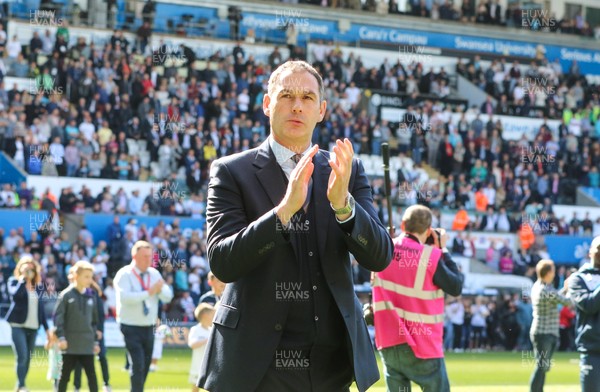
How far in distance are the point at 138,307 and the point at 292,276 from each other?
9510mm

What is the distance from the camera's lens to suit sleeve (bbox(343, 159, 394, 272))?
370cm

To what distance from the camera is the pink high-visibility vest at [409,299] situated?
29.2ft

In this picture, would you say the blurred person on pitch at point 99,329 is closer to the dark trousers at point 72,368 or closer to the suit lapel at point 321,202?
the dark trousers at point 72,368

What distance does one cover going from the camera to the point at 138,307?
515 inches

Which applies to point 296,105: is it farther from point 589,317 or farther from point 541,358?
point 541,358

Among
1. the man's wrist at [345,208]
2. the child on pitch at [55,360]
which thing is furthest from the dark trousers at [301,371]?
the child on pitch at [55,360]

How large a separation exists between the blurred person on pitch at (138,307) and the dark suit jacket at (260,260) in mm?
9184

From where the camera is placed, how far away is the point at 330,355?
12.6ft

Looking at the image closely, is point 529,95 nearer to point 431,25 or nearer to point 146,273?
point 431,25

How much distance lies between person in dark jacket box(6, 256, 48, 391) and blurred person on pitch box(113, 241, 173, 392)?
1913mm

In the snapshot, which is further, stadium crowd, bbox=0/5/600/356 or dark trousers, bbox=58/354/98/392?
stadium crowd, bbox=0/5/600/356

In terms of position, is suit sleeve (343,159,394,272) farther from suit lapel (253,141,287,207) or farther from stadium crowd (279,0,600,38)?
stadium crowd (279,0,600,38)

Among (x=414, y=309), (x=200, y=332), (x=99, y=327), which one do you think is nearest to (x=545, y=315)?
(x=200, y=332)

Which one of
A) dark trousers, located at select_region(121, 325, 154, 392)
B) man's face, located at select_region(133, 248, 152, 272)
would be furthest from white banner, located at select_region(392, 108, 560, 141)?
dark trousers, located at select_region(121, 325, 154, 392)
